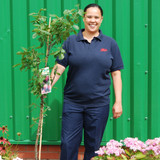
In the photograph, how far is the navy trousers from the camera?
346 cm

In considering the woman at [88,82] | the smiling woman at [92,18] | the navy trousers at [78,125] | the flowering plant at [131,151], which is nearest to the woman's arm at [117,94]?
the woman at [88,82]

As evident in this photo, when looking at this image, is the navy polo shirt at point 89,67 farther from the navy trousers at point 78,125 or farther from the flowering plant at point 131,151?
the flowering plant at point 131,151

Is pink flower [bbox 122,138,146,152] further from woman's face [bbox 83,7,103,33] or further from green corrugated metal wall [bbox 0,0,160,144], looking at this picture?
green corrugated metal wall [bbox 0,0,160,144]

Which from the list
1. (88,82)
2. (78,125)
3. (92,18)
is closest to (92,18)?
(92,18)

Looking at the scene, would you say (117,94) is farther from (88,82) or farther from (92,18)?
(92,18)

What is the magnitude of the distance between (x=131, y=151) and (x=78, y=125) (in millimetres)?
964

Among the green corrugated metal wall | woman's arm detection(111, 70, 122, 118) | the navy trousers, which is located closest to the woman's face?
woman's arm detection(111, 70, 122, 118)

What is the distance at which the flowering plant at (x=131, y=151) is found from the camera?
252 cm

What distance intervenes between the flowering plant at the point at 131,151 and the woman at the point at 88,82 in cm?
90

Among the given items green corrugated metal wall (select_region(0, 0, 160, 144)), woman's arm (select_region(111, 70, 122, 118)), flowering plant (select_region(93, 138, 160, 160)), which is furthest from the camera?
green corrugated metal wall (select_region(0, 0, 160, 144))

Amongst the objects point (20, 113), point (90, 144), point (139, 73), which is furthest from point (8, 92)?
point (139, 73)

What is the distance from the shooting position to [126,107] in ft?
14.0

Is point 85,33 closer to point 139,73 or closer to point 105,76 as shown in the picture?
point 105,76

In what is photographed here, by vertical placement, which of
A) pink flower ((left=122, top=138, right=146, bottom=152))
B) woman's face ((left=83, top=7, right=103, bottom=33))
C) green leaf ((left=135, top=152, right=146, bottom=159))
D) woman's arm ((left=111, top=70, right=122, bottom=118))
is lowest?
green leaf ((left=135, top=152, right=146, bottom=159))
